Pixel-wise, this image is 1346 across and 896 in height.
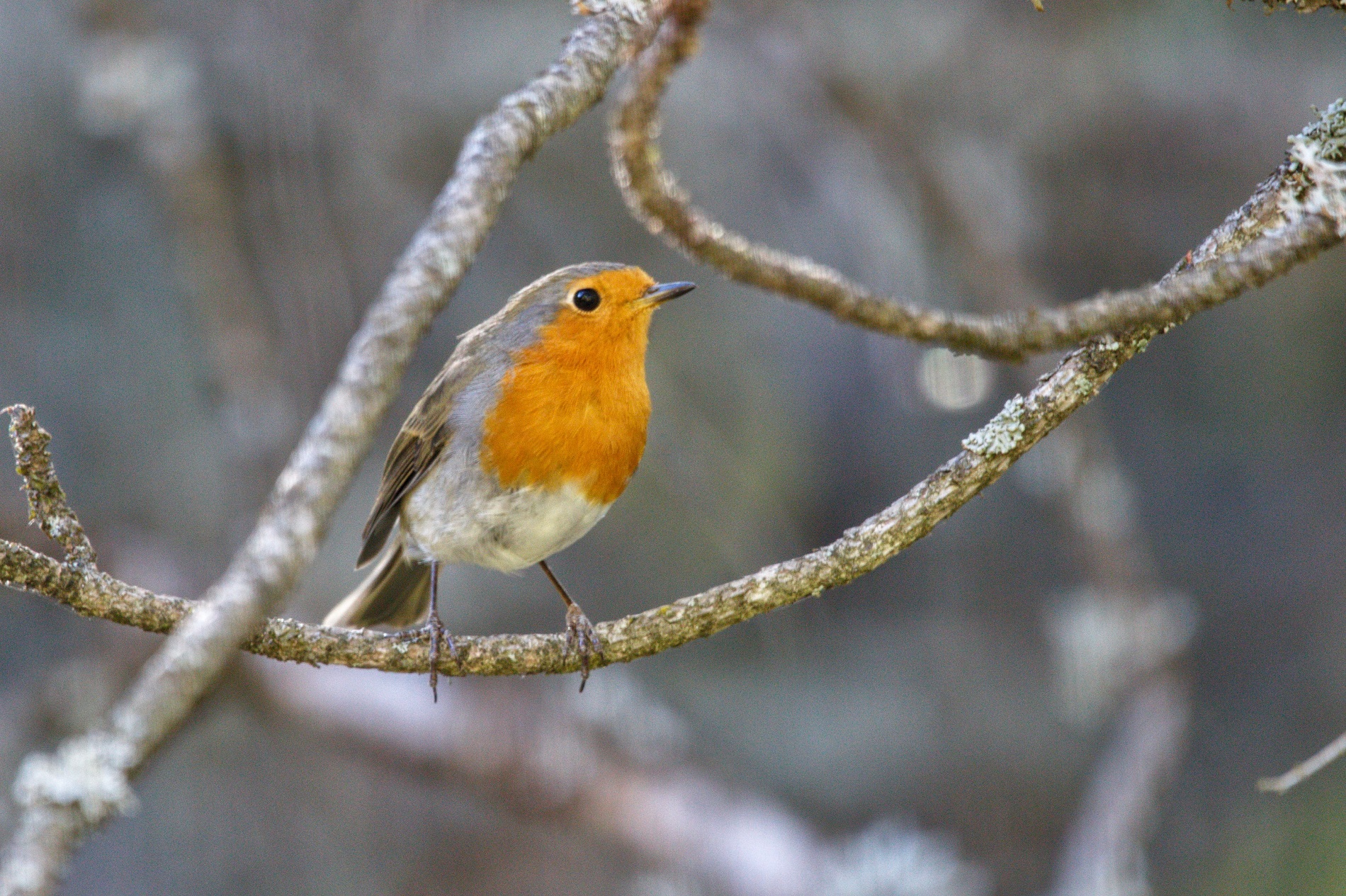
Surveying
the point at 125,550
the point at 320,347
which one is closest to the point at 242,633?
the point at 320,347

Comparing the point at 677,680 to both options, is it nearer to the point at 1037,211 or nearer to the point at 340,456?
the point at 1037,211

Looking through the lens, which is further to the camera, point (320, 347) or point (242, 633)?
point (320, 347)

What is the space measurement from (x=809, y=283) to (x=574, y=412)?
1866 millimetres

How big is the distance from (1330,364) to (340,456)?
442 centimetres

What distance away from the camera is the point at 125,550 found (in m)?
5.25

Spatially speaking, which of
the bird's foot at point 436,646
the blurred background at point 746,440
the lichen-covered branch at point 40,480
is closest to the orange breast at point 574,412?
the bird's foot at point 436,646

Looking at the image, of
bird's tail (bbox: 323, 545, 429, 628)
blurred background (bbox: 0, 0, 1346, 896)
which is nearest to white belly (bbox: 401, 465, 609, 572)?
bird's tail (bbox: 323, 545, 429, 628)

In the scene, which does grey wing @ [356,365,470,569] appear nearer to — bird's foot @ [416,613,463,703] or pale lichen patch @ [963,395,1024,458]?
bird's foot @ [416,613,463,703]

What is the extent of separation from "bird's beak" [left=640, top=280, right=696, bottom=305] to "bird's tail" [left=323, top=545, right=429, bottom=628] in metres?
1.17

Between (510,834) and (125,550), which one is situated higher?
(125,550)

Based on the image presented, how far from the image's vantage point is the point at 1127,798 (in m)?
4.10

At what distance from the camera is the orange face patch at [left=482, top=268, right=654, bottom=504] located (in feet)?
11.0

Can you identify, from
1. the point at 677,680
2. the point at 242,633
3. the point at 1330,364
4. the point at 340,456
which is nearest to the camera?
the point at 242,633

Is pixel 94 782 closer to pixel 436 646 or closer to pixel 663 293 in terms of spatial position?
pixel 436 646
